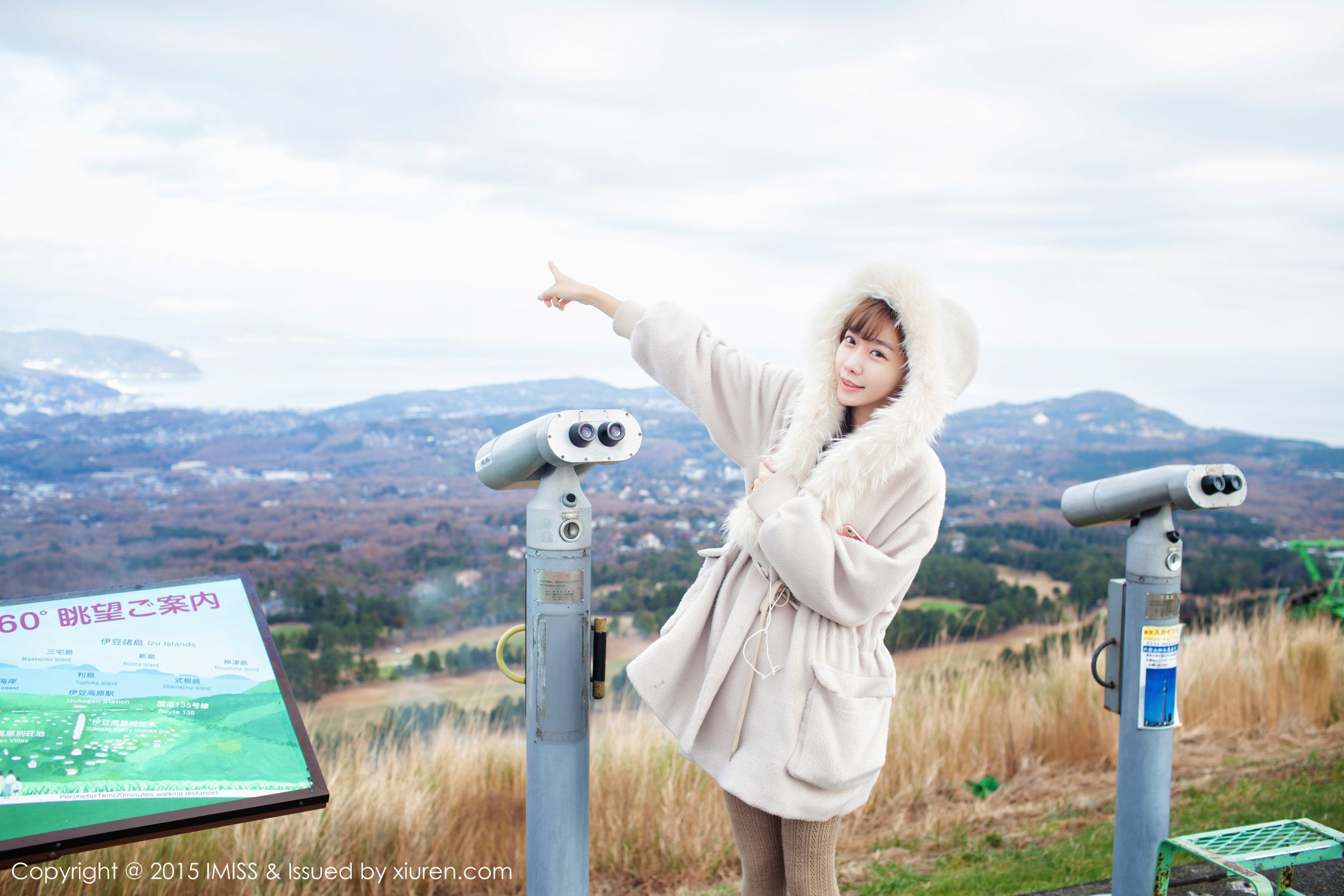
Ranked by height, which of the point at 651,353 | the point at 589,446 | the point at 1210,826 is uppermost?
the point at 651,353

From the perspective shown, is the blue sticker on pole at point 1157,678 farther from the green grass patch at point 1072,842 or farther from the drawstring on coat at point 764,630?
the drawstring on coat at point 764,630

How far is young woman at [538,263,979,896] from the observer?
1.73 metres

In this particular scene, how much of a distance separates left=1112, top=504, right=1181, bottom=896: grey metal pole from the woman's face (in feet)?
3.23

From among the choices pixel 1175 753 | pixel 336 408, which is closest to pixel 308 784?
pixel 1175 753

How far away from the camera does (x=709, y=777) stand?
350 centimetres

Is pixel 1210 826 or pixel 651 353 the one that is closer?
pixel 651 353

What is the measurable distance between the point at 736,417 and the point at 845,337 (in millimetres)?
334

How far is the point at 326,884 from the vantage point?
277 cm

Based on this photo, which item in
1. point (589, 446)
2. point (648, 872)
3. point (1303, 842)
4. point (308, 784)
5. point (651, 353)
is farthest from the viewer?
point (648, 872)

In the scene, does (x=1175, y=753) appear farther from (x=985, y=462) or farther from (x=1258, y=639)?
(x=985, y=462)

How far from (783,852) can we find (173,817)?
117 centimetres

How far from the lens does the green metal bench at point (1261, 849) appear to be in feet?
7.20

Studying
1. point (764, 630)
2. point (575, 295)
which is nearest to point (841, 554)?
point (764, 630)

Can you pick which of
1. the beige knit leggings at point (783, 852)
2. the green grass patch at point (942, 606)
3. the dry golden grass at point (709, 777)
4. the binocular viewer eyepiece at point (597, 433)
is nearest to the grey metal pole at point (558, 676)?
the binocular viewer eyepiece at point (597, 433)
